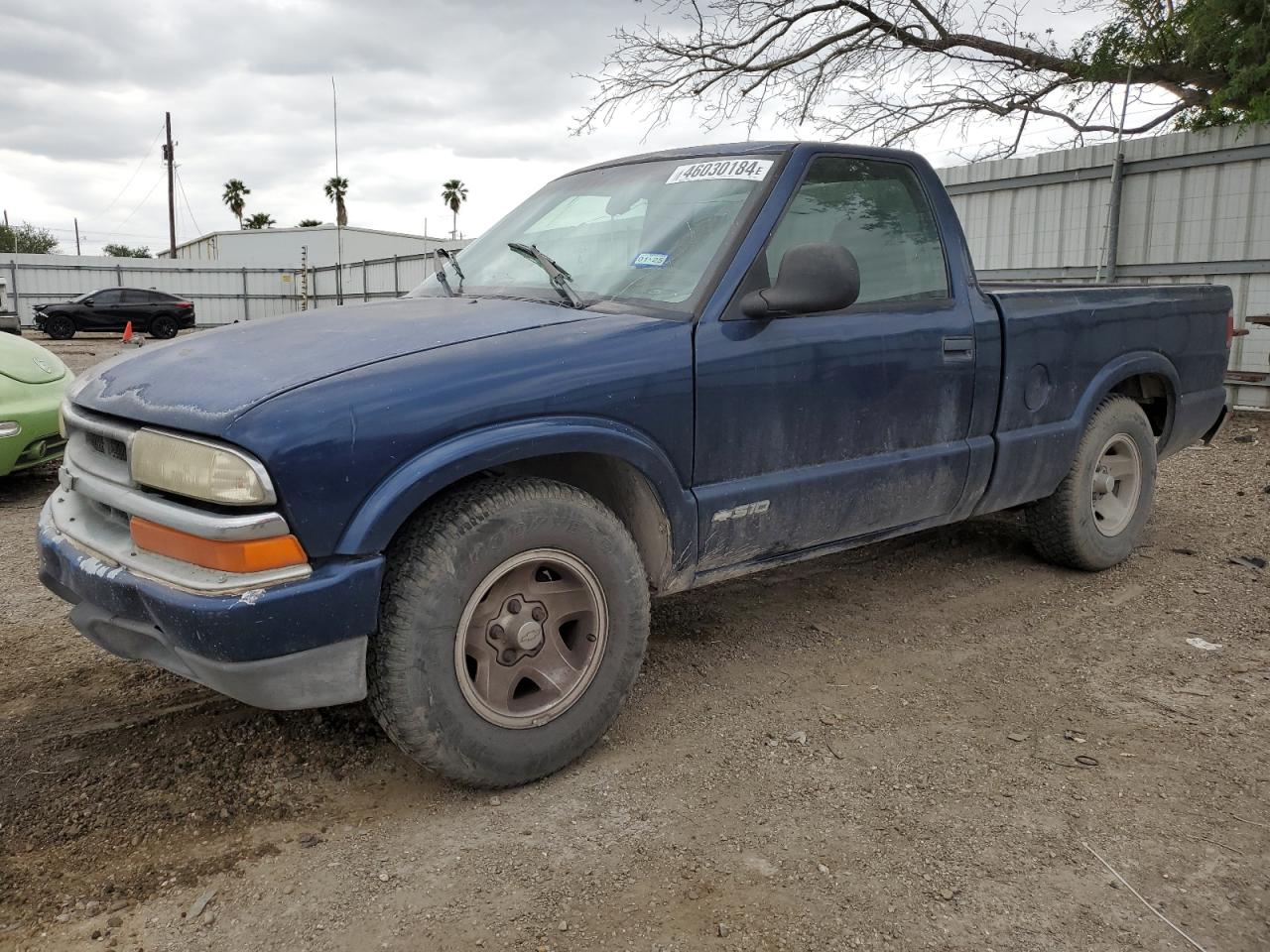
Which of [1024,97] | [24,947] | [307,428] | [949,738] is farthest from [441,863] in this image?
[1024,97]

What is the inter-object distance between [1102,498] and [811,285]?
2.67m

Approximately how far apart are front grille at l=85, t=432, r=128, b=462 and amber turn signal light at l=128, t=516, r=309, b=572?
0.40 m

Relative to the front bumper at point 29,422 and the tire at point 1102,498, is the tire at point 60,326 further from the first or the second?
the tire at point 1102,498

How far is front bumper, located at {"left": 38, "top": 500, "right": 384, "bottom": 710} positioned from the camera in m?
2.32

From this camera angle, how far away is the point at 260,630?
2.32 metres

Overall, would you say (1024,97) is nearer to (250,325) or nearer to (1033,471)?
(1033,471)

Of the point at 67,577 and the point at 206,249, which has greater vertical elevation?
the point at 206,249

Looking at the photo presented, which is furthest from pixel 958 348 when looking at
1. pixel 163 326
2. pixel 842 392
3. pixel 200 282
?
pixel 200 282

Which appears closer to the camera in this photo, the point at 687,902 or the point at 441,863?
the point at 687,902

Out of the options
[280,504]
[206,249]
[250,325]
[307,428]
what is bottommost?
[280,504]

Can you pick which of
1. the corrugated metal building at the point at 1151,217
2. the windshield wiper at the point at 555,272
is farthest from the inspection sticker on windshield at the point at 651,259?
the corrugated metal building at the point at 1151,217

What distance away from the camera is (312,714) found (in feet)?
10.6

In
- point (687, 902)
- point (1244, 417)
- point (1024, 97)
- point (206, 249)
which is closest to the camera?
Answer: point (687, 902)

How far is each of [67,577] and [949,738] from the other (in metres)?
2.69
